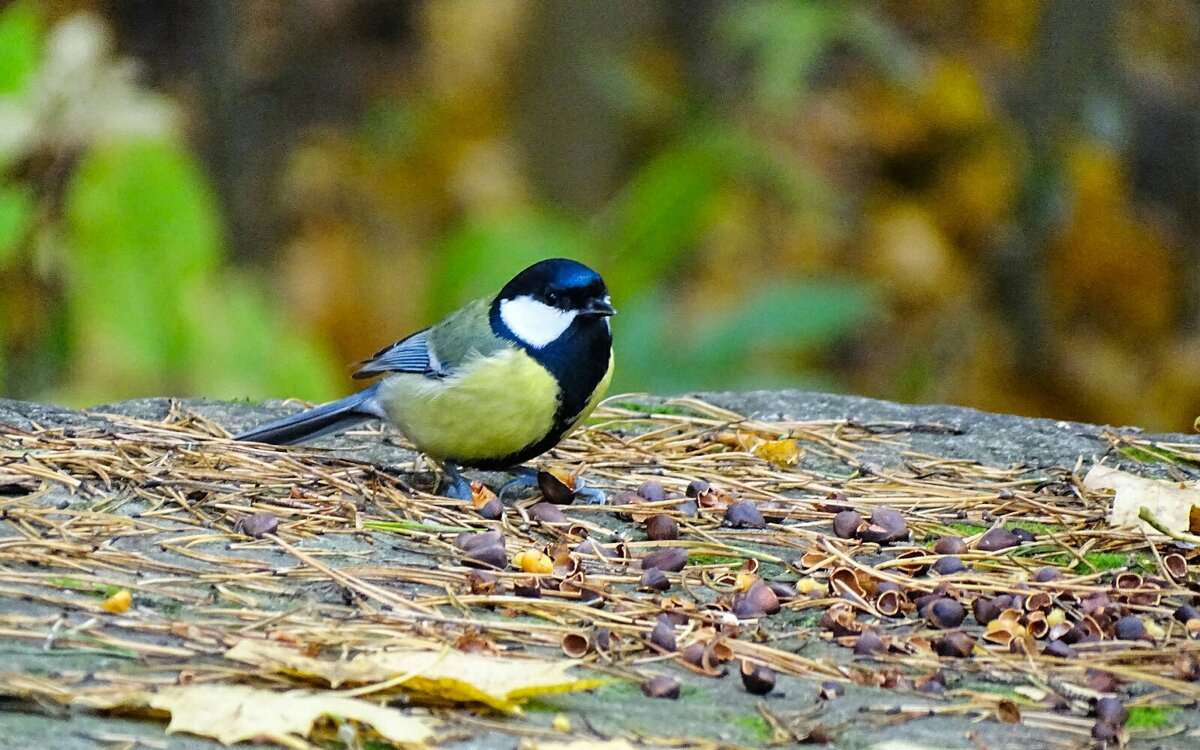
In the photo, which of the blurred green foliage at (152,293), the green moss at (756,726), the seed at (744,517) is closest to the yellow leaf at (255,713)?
the green moss at (756,726)

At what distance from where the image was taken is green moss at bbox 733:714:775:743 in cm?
204

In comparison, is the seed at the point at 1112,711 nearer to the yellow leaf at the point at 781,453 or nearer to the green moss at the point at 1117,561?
the green moss at the point at 1117,561

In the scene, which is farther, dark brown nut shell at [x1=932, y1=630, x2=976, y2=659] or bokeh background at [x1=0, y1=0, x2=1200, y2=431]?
bokeh background at [x1=0, y1=0, x2=1200, y2=431]

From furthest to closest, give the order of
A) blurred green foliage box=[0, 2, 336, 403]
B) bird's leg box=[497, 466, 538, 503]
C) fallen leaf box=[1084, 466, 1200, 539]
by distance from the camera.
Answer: blurred green foliage box=[0, 2, 336, 403] < bird's leg box=[497, 466, 538, 503] < fallen leaf box=[1084, 466, 1200, 539]

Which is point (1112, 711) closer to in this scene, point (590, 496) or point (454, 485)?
point (590, 496)

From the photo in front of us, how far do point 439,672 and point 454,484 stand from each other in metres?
1.23

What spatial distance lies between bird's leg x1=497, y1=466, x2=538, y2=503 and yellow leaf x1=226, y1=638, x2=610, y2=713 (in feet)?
3.64

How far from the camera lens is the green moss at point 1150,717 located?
83.5 inches

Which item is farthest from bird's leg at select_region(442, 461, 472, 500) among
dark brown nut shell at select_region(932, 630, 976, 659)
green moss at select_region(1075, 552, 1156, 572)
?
green moss at select_region(1075, 552, 1156, 572)

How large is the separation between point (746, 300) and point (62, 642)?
461 centimetres

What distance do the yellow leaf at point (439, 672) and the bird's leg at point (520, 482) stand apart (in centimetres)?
111

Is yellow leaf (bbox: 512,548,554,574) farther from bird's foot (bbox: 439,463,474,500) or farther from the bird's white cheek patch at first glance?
A: the bird's white cheek patch

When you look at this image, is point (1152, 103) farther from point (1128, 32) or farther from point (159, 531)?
point (159, 531)

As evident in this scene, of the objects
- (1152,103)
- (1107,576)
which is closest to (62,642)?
(1107,576)
